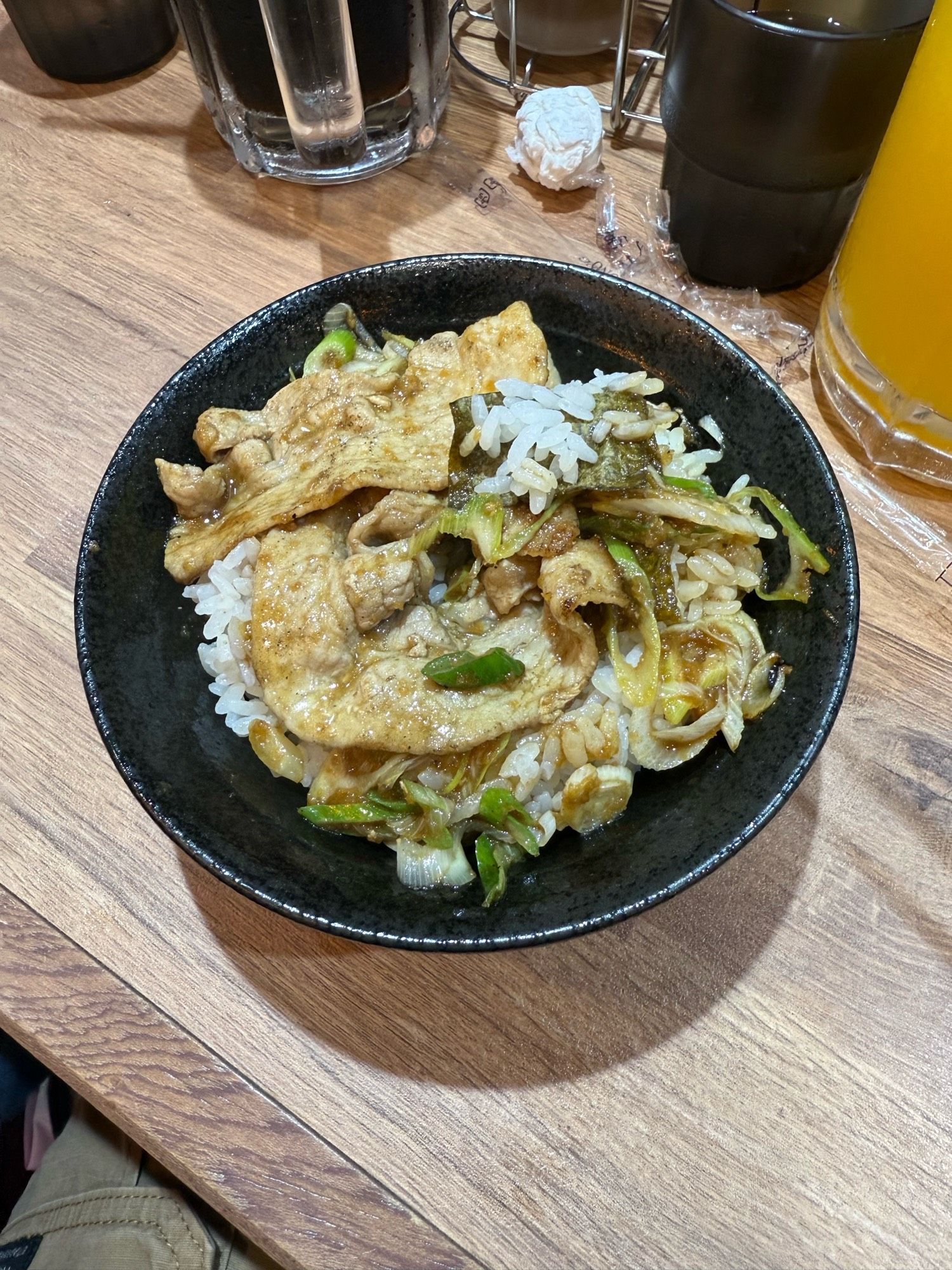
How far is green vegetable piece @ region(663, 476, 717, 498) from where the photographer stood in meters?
1.27

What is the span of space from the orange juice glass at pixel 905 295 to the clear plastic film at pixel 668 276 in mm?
78

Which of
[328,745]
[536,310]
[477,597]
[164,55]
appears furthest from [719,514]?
[164,55]

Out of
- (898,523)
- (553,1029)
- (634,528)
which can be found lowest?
(553,1029)

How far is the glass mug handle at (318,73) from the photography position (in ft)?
5.03

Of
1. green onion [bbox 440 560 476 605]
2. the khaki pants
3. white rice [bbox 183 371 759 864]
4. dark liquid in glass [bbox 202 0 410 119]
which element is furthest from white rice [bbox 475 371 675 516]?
the khaki pants

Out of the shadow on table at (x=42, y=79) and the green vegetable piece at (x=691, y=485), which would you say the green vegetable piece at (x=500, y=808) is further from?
the shadow on table at (x=42, y=79)

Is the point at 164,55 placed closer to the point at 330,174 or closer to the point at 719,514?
the point at 330,174

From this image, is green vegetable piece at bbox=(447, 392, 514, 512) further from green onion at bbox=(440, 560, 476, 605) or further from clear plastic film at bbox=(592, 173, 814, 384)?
clear plastic film at bbox=(592, 173, 814, 384)

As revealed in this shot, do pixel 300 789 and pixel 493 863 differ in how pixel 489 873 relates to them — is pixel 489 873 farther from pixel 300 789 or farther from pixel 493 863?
pixel 300 789

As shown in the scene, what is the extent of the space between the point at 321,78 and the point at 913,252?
1.07m

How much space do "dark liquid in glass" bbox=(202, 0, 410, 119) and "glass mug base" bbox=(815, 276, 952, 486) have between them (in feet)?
3.74

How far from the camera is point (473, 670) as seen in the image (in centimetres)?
116

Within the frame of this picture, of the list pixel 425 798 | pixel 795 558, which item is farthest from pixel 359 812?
pixel 795 558

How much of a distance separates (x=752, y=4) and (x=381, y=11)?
785mm
